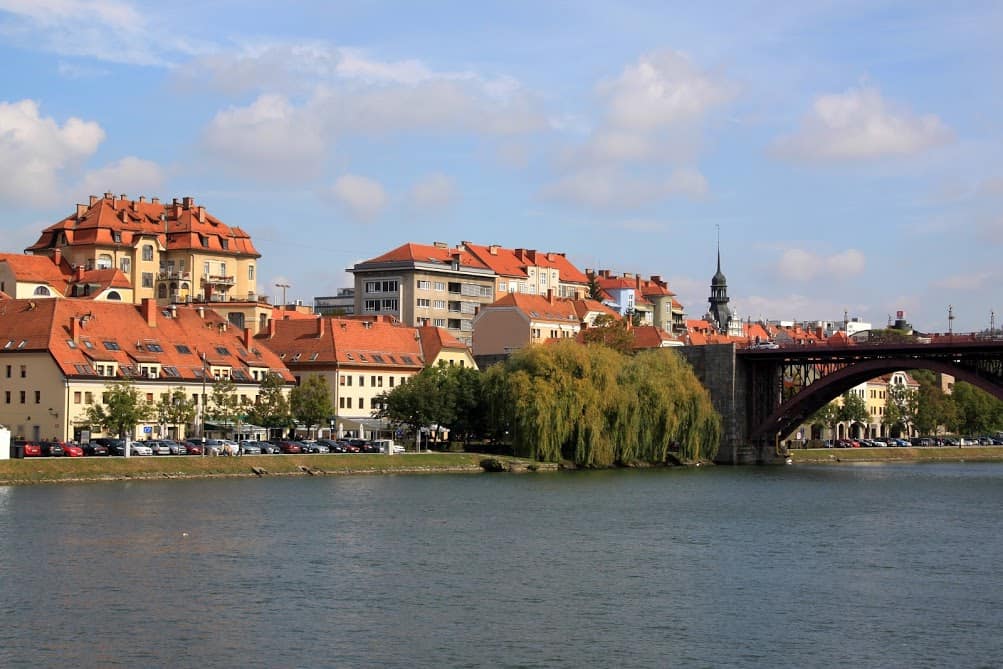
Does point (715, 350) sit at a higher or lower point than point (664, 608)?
higher

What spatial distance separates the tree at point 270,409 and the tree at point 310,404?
79cm

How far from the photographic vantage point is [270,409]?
102m

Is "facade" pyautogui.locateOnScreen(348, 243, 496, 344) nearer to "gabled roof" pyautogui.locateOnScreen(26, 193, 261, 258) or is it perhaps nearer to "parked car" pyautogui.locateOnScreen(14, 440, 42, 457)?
"gabled roof" pyautogui.locateOnScreen(26, 193, 261, 258)

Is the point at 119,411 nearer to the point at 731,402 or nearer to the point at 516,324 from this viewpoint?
the point at 731,402

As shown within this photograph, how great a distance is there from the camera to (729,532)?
6088 cm

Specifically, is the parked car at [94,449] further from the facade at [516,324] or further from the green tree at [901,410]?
the green tree at [901,410]

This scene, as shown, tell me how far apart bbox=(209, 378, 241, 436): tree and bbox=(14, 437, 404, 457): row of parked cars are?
190 centimetres

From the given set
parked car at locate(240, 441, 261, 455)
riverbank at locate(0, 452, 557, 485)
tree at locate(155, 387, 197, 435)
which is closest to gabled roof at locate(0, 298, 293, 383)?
tree at locate(155, 387, 197, 435)

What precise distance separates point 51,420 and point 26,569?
1894 inches

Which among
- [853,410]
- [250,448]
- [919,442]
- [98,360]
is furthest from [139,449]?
[853,410]

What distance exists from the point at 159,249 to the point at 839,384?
60.2 meters

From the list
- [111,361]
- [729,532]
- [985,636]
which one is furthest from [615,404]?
[985,636]

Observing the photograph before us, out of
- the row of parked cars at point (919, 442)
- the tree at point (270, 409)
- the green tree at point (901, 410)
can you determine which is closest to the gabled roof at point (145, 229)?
the tree at point (270, 409)

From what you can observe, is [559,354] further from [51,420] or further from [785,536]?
[785,536]
